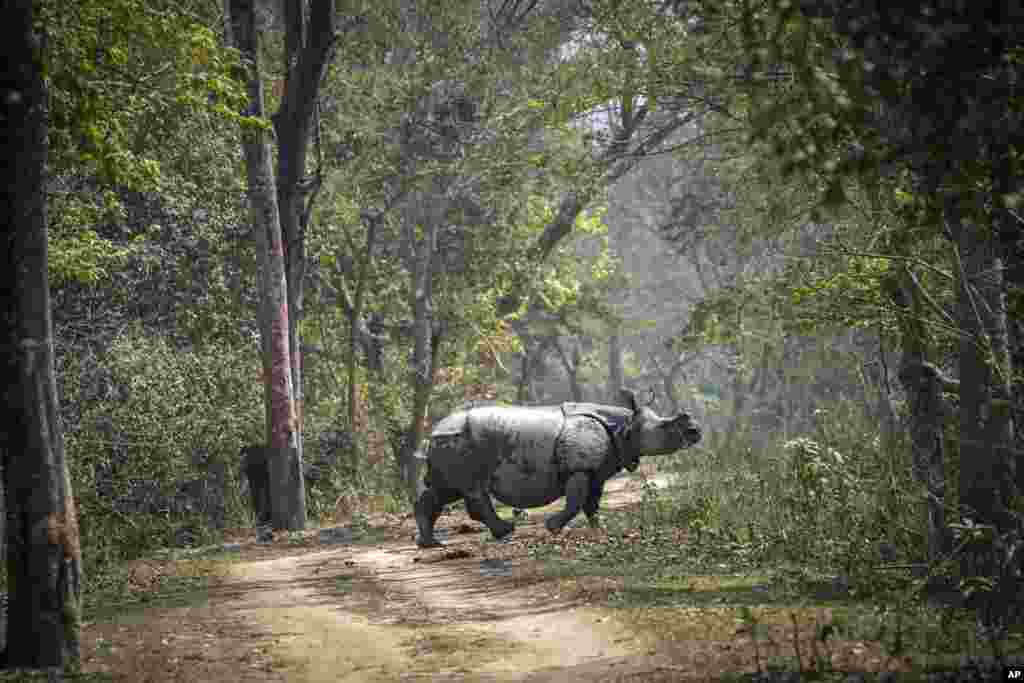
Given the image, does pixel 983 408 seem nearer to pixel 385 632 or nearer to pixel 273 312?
pixel 385 632

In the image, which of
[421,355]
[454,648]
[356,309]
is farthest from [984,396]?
[356,309]

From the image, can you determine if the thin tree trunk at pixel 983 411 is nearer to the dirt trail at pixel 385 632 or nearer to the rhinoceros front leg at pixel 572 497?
the dirt trail at pixel 385 632

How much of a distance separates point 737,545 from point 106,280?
1321cm

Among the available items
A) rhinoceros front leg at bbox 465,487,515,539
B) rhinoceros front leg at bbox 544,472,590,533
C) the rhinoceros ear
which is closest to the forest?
rhinoceros front leg at bbox 544,472,590,533

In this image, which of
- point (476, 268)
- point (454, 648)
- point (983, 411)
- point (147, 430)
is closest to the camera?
point (454, 648)

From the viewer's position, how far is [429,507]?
51.4 ft

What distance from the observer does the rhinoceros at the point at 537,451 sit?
49.5ft

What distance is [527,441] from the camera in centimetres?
1514

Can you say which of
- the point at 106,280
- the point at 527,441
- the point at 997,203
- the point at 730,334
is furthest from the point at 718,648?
→ the point at 106,280

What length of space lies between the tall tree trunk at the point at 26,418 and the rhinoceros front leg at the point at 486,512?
22.0ft

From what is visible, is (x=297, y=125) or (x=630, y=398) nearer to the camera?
(x=630, y=398)

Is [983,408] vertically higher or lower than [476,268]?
lower

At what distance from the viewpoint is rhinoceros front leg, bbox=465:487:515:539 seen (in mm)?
15352

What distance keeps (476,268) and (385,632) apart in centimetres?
2241
